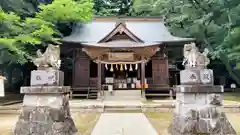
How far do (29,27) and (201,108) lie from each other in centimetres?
989

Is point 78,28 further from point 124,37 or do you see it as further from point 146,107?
point 146,107

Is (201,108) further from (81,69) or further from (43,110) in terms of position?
(81,69)

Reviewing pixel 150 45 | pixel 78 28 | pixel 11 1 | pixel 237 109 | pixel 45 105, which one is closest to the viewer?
pixel 45 105

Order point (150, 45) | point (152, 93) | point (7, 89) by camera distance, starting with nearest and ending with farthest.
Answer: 1. point (150, 45)
2. point (152, 93)
3. point (7, 89)

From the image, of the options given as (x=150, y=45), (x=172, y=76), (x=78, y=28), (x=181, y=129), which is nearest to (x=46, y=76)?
(x=181, y=129)

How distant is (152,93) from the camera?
15.5m

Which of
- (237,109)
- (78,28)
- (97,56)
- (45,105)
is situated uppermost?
(78,28)

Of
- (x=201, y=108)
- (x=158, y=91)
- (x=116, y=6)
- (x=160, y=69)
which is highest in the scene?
(x=116, y=6)

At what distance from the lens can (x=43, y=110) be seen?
520cm

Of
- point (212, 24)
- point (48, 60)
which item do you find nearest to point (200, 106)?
point (48, 60)

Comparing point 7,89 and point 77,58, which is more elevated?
point 77,58

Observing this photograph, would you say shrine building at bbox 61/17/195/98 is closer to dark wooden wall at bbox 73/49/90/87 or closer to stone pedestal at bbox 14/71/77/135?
dark wooden wall at bbox 73/49/90/87

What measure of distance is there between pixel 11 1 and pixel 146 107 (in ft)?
32.0

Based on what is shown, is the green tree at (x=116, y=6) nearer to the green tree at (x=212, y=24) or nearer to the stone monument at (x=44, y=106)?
the green tree at (x=212, y=24)
